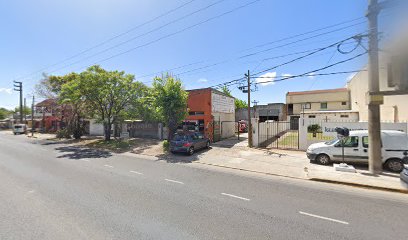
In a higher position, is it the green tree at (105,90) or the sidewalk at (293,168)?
the green tree at (105,90)

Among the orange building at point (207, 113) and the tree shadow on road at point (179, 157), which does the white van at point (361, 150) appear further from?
the orange building at point (207, 113)

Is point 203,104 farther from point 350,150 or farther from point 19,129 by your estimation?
point 19,129

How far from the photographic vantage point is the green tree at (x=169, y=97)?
16.6 meters

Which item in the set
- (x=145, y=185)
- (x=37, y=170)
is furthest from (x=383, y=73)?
(x=37, y=170)

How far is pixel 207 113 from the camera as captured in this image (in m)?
20.3

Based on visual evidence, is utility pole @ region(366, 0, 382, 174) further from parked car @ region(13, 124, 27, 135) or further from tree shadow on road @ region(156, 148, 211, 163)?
parked car @ region(13, 124, 27, 135)

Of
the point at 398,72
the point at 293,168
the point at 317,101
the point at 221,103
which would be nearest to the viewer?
the point at 398,72

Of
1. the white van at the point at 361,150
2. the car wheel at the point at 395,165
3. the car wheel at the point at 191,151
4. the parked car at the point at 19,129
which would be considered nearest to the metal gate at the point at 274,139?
the white van at the point at 361,150

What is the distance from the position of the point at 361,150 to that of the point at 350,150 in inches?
18.2

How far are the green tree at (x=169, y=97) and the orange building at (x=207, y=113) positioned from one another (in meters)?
2.52

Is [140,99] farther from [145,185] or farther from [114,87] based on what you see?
[145,185]

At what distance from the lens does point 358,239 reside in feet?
13.6

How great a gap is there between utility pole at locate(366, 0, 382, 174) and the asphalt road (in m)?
2.66

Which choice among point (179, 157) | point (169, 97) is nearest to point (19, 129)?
point (169, 97)
